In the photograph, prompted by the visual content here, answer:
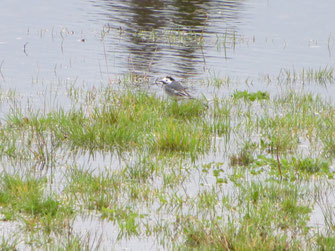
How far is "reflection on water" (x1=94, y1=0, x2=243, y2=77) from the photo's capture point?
16438 mm

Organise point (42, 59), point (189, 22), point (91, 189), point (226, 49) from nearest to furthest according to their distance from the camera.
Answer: point (91, 189), point (42, 59), point (226, 49), point (189, 22)

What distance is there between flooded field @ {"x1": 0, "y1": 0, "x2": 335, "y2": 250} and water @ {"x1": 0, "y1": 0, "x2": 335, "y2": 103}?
129 mm

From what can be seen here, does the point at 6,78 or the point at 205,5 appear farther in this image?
the point at 205,5

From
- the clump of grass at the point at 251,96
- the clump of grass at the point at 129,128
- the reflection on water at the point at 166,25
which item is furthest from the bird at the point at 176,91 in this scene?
the clump of grass at the point at 251,96

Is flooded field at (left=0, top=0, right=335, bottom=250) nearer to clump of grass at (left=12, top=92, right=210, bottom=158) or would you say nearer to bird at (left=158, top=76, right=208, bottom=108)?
clump of grass at (left=12, top=92, right=210, bottom=158)

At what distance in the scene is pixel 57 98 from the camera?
1187 centimetres

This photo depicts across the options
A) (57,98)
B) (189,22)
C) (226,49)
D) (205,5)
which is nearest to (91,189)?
(57,98)

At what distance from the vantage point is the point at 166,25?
22.9m

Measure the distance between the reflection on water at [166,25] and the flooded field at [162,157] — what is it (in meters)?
0.18

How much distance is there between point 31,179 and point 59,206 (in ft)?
2.11

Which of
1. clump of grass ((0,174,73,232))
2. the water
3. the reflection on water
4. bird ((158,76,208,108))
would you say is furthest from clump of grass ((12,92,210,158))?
the reflection on water

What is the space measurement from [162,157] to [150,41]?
12.3 metres

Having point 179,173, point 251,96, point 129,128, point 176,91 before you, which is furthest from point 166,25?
point 179,173

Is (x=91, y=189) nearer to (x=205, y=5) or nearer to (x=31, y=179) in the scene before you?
(x=31, y=179)
